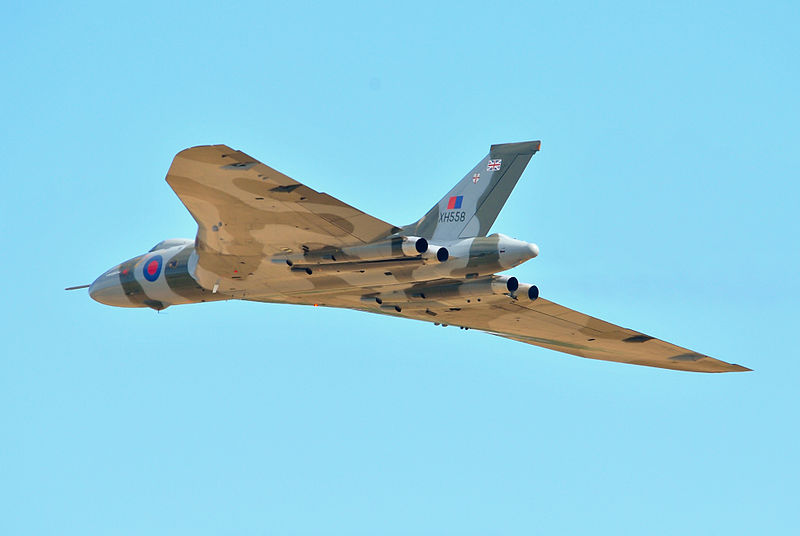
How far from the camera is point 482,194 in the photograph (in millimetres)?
33125

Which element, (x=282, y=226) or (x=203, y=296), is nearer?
(x=282, y=226)

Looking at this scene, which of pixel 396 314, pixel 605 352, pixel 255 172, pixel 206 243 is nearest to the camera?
pixel 255 172

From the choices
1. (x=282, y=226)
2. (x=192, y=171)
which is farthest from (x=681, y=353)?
(x=192, y=171)

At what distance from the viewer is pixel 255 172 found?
95.8 feet

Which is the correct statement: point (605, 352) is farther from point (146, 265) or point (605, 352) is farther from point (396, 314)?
point (146, 265)

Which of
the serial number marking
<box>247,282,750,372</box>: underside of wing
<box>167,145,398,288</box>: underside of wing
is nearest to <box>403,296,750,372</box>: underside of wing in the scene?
<box>247,282,750,372</box>: underside of wing

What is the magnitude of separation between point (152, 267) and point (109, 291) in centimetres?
221

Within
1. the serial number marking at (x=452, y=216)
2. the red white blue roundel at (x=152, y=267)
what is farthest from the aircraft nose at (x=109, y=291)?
the serial number marking at (x=452, y=216)

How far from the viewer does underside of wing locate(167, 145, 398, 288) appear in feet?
96.1

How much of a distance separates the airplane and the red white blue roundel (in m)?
0.05

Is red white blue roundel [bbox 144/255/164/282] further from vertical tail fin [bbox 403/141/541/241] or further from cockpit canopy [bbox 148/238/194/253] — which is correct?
vertical tail fin [bbox 403/141/541/241]

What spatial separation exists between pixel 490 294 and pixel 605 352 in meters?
8.59

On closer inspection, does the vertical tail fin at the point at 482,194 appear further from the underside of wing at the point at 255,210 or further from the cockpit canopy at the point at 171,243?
the cockpit canopy at the point at 171,243

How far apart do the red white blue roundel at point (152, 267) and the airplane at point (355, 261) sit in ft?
0.15
